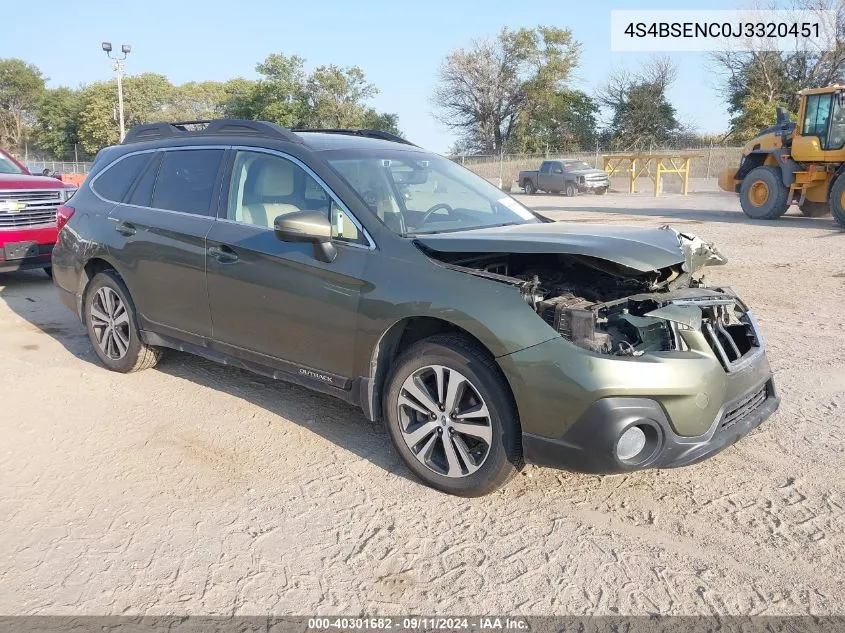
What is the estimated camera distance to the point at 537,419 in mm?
3129

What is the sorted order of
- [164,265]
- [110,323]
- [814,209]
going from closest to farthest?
[164,265], [110,323], [814,209]

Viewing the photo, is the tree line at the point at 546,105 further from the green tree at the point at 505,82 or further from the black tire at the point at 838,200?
the black tire at the point at 838,200

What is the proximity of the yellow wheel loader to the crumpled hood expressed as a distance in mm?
12805

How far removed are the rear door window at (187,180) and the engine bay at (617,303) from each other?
193 centimetres

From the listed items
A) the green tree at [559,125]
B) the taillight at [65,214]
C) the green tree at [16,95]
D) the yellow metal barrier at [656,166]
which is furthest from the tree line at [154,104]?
the taillight at [65,214]

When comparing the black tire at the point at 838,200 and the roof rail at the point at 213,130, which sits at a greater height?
the roof rail at the point at 213,130

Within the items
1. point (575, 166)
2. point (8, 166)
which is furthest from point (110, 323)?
point (575, 166)

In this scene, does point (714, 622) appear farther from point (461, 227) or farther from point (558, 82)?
point (558, 82)

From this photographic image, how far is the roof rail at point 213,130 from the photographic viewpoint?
4.41 metres

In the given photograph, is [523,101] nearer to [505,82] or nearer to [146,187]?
[505,82]

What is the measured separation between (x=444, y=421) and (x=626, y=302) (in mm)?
1054

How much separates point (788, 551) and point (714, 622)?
66 centimetres

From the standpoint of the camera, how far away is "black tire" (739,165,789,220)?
52.5 feet

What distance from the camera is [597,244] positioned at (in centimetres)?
330
